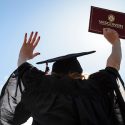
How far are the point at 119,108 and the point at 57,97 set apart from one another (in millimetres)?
666

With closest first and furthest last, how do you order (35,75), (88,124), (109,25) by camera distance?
(88,124) → (35,75) → (109,25)

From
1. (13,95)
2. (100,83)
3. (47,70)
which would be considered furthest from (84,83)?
(13,95)

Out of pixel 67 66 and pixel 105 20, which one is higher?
pixel 105 20

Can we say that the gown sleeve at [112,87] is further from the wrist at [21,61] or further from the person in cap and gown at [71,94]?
the wrist at [21,61]

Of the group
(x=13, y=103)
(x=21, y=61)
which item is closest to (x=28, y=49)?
(x=21, y=61)

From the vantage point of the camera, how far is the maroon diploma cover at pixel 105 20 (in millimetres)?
4809

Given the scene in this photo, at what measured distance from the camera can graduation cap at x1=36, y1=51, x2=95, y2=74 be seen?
4.81 metres

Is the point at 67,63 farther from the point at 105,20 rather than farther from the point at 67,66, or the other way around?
the point at 105,20

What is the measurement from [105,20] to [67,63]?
0.68 m

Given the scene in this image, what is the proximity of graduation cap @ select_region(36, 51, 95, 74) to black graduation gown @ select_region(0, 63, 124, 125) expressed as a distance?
0.35 meters

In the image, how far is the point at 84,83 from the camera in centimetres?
430

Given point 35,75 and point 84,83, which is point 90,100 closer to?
point 84,83

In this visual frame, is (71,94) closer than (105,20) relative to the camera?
Yes

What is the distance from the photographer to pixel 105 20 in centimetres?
486
